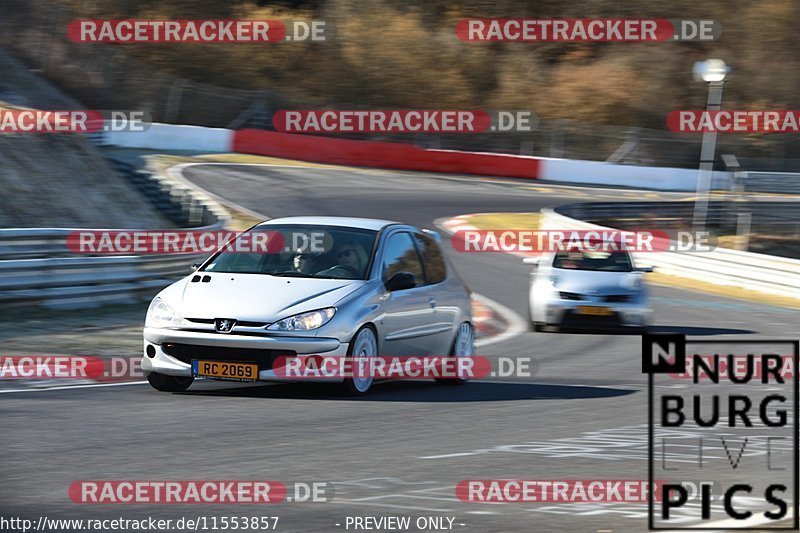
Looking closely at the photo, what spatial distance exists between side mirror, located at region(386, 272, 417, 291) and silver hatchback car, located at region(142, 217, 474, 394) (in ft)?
0.04

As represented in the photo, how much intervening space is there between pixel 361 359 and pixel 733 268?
17392mm

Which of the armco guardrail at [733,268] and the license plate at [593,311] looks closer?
the license plate at [593,311]

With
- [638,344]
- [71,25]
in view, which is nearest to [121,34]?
[71,25]

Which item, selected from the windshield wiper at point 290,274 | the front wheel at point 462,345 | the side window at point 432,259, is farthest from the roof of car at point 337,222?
the front wheel at point 462,345

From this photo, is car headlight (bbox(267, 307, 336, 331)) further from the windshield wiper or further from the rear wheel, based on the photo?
the windshield wiper

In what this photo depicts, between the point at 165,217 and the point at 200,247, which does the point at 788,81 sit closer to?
the point at 165,217

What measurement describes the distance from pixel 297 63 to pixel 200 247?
43.9 m

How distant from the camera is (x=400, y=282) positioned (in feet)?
35.6

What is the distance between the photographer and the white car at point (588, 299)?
17.1 metres

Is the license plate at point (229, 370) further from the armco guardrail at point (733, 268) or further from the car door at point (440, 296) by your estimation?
the armco guardrail at point (733, 268)

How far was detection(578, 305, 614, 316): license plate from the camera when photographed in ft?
55.9

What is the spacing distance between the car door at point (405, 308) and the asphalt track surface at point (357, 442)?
39 centimetres

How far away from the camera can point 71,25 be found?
52219 millimetres

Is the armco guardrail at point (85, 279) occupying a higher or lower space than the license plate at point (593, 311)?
higher
